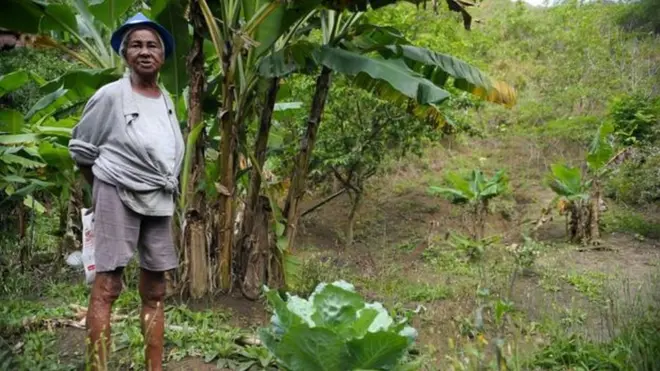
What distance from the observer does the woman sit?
8.98 ft

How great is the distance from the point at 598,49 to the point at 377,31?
10285 millimetres

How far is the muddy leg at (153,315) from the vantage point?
9.14 ft

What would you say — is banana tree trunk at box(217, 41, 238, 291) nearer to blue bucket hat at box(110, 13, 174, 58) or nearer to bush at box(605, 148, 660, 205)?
blue bucket hat at box(110, 13, 174, 58)

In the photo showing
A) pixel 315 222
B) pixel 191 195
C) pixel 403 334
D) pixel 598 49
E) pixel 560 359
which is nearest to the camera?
pixel 403 334

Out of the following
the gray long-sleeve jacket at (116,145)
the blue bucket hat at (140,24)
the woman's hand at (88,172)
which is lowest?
the woman's hand at (88,172)

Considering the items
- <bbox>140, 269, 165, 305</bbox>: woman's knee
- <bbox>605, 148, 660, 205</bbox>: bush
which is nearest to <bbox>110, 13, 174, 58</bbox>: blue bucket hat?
<bbox>140, 269, 165, 305</bbox>: woman's knee

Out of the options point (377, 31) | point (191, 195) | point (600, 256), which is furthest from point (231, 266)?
point (600, 256)

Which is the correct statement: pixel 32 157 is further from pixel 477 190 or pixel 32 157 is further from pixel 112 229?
pixel 477 190

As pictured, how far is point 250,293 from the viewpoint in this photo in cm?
503

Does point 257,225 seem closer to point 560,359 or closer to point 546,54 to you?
point 560,359

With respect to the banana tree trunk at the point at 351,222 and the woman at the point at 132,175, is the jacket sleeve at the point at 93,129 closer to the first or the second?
the woman at the point at 132,175

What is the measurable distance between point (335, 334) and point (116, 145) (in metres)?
1.34

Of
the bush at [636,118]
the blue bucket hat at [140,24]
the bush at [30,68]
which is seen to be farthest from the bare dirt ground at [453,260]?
the bush at [30,68]

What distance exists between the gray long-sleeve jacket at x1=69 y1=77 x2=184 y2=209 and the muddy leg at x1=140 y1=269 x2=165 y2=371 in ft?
1.52
